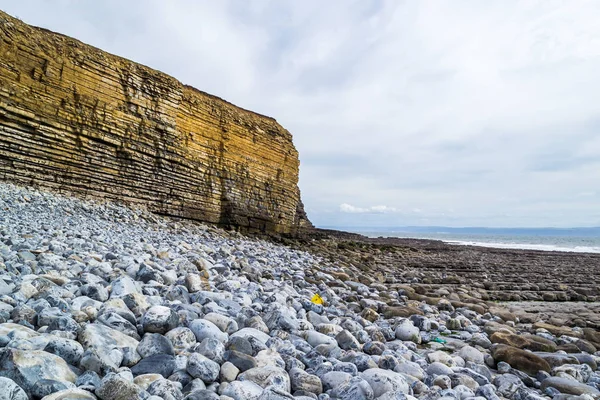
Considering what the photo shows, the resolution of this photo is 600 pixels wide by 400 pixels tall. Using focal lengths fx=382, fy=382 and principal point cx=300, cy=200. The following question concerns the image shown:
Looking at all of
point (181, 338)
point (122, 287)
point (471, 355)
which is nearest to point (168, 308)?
point (181, 338)

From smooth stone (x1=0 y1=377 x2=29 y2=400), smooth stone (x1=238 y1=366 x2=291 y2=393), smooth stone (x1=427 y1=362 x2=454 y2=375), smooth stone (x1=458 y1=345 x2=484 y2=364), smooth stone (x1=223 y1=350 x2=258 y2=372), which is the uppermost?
smooth stone (x1=0 y1=377 x2=29 y2=400)

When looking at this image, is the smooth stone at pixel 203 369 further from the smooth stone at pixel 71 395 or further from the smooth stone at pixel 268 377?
the smooth stone at pixel 71 395

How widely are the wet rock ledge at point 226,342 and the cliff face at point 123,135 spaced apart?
558 centimetres

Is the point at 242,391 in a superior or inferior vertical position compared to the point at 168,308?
inferior

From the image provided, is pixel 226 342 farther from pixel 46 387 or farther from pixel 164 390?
pixel 46 387

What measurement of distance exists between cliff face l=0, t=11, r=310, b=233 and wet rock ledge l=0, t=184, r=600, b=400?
5.58 metres

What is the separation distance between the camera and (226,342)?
2.38 metres

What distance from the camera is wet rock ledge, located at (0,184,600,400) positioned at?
1752 millimetres

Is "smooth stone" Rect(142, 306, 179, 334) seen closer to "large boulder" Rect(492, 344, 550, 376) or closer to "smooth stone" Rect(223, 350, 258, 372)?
"smooth stone" Rect(223, 350, 258, 372)

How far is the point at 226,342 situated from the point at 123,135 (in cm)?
1026

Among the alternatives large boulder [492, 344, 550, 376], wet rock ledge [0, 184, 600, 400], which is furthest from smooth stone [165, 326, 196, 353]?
large boulder [492, 344, 550, 376]

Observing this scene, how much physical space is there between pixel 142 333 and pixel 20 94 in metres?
9.48

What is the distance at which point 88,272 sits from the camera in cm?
339

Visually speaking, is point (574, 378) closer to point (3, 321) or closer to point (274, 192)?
point (3, 321)
